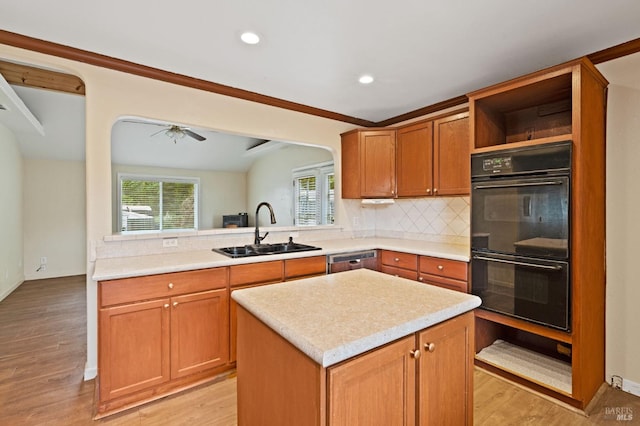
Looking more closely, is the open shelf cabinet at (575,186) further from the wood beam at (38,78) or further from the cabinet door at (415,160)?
the wood beam at (38,78)

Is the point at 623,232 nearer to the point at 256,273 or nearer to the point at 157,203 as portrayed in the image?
the point at 256,273

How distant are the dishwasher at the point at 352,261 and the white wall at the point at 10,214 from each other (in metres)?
4.58

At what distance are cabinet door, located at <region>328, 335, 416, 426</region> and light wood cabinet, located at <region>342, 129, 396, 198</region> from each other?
8.45ft

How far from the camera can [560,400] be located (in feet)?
6.79

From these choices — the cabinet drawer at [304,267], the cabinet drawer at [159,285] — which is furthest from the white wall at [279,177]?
the cabinet drawer at [159,285]

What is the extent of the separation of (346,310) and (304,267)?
163 cm

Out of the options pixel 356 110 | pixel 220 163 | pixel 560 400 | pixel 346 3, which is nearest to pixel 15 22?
pixel 346 3

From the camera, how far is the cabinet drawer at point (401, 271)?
296 cm

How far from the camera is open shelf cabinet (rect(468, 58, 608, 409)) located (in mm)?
1948

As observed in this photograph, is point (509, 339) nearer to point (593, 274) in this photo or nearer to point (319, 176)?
point (593, 274)

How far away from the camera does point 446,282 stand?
8.85 ft

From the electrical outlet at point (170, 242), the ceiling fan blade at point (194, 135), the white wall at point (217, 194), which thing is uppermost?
the ceiling fan blade at point (194, 135)

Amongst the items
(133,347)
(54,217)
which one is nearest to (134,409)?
(133,347)

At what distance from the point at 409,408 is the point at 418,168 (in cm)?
256
